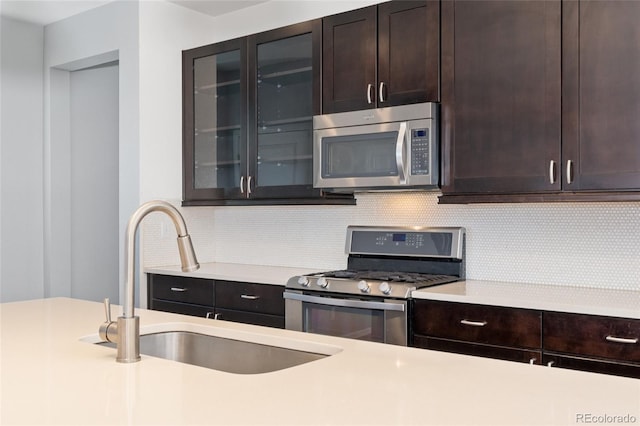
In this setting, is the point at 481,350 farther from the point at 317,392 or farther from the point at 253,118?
the point at 253,118

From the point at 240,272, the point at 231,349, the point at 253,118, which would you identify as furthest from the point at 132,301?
the point at 253,118

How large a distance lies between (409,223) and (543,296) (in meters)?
1.04

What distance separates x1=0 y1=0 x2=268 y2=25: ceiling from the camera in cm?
402

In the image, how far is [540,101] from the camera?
2678 mm

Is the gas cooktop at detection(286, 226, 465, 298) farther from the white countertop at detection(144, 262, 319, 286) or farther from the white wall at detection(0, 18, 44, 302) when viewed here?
the white wall at detection(0, 18, 44, 302)

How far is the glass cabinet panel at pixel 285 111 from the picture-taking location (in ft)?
11.5

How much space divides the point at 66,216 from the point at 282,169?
1.92 meters

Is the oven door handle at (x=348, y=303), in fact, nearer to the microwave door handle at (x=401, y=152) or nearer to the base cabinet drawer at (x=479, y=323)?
the base cabinet drawer at (x=479, y=323)

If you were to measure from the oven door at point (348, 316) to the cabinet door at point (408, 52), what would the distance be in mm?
997

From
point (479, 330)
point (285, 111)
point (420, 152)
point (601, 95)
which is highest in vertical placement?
point (285, 111)

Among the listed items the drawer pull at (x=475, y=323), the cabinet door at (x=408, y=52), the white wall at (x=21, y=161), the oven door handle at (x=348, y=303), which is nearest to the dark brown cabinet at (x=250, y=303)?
the oven door handle at (x=348, y=303)

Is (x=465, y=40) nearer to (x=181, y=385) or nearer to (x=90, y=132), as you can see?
(x=181, y=385)

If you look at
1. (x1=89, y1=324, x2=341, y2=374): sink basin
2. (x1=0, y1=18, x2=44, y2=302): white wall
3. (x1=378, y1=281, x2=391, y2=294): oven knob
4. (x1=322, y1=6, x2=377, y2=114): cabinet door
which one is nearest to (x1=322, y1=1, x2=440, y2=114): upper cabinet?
(x1=322, y1=6, x2=377, y2=114): cabinet door

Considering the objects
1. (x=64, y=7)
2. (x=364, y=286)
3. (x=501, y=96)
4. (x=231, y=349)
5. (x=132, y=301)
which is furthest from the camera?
(x=64, y=7)
